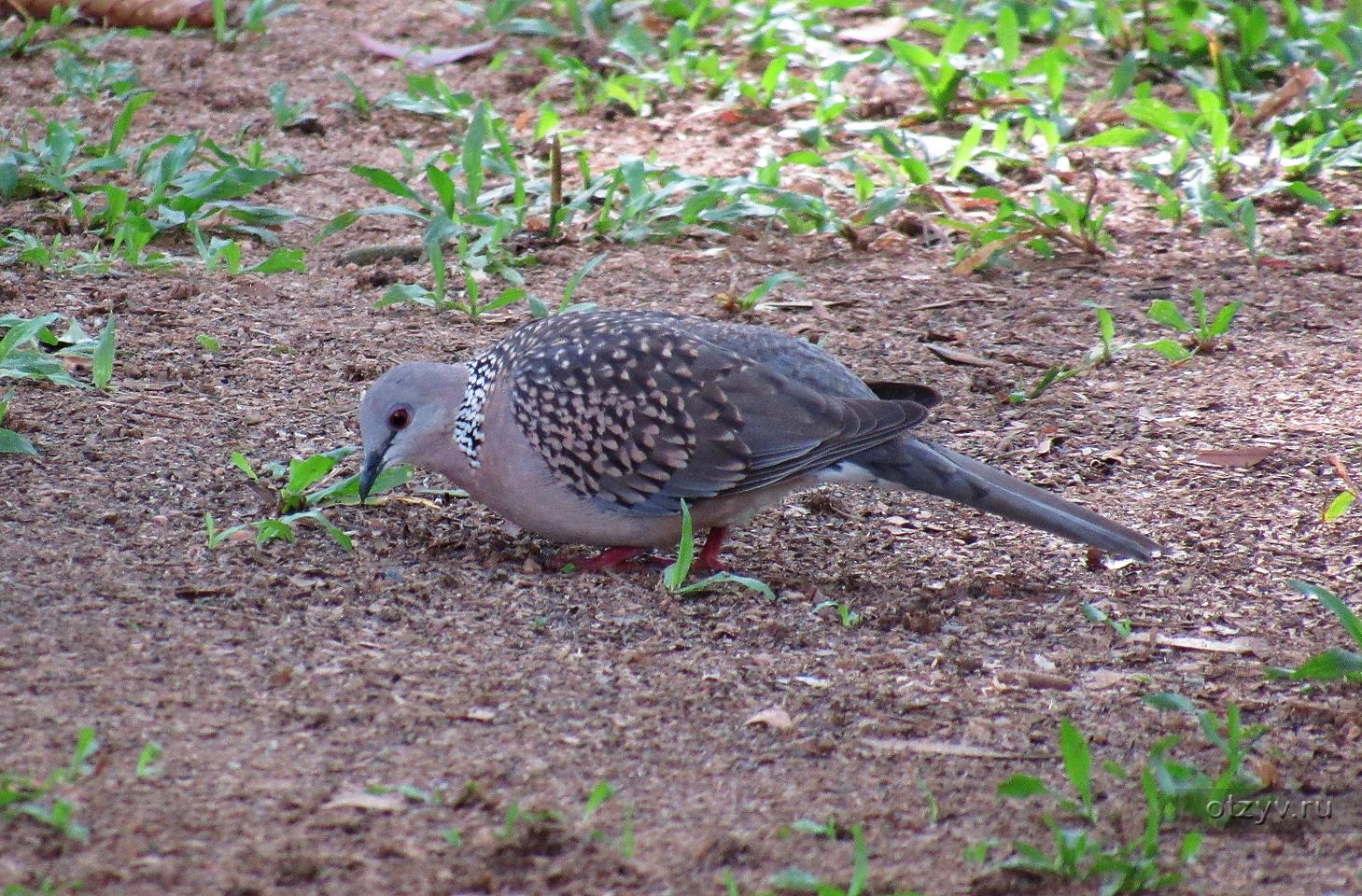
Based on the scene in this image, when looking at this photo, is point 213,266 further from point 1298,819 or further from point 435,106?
point 1298,819

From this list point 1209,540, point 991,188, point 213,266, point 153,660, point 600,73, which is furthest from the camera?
point 600,73

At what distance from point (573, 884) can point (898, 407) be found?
183 cm

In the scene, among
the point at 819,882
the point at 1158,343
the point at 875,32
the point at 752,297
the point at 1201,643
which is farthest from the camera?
the point at 875,32

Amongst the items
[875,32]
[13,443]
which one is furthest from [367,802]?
[875,32]

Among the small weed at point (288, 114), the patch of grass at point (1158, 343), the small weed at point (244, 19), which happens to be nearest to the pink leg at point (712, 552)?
the patch of grass at point (1158, 343)

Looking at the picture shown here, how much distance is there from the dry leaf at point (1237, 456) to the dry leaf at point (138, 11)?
587 centimetres

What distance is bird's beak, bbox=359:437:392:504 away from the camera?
427 centimetres

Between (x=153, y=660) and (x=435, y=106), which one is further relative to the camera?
(x=435, y=106)

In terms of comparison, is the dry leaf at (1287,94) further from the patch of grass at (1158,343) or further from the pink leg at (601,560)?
the pink leg at (601,560)

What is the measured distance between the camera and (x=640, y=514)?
4.23 metres

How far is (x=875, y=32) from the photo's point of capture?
8.33 m

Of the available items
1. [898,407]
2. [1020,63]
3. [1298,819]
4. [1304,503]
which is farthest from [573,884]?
[1020,63]

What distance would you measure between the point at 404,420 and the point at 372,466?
0.16 meters

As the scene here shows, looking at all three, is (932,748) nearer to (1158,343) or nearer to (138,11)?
(1158,343)
